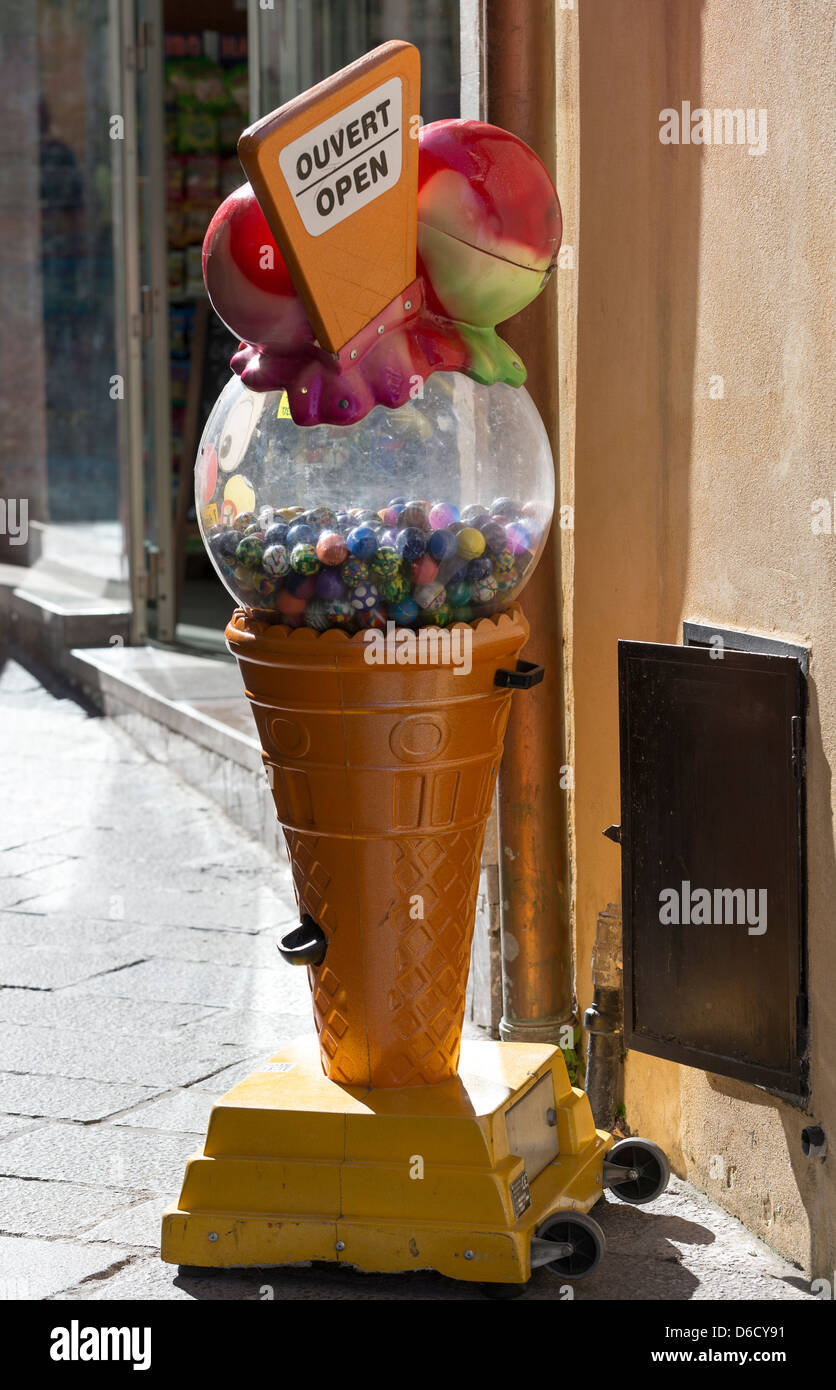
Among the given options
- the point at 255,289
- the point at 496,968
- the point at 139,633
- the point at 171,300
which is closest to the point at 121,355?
the point at 139,633

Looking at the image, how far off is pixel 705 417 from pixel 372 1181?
4.61 ft

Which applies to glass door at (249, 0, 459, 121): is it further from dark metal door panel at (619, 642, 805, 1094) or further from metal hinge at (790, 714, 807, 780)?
metal hinge at (790, 714, 807, 780)

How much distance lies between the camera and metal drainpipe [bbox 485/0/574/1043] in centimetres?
342

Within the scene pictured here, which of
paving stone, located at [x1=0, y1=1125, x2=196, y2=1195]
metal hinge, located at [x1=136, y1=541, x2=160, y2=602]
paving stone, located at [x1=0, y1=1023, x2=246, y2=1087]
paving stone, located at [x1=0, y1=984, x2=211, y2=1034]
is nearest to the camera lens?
paving stone, located at [x1=0, y1=1125, x2=196, y2=1195]

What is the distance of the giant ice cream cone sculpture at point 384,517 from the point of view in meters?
2.57

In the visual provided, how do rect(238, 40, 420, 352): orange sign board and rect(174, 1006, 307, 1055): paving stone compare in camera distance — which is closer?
rect(238, 40, 420, 352): orange sign board

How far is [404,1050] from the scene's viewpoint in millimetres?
2803

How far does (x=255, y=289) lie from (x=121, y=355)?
5829 millimetres

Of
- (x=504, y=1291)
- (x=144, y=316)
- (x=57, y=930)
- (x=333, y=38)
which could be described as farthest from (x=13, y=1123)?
(x=144, y=316)

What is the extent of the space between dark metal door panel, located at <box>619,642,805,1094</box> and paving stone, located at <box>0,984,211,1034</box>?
129 cm

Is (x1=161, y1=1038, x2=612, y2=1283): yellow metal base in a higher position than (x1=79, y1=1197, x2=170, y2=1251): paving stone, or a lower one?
higher

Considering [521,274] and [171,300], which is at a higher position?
[171,300]

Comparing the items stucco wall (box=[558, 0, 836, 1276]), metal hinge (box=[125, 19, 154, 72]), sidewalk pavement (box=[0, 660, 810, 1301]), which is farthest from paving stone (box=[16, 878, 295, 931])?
metal hinge (box=[125, 19, 154, 72])

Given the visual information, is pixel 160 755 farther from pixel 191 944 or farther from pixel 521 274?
pixel 521 274
